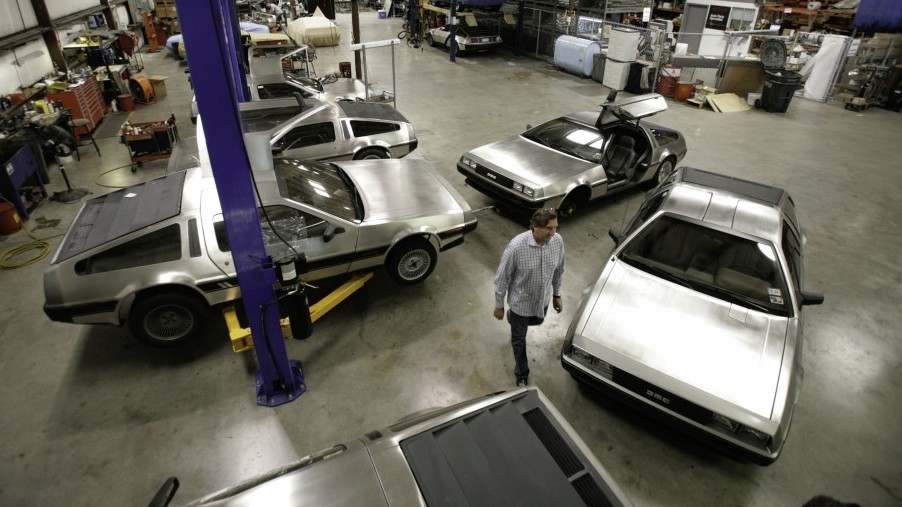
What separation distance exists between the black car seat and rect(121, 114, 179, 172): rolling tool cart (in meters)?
7.55

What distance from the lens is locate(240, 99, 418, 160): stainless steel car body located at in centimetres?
670

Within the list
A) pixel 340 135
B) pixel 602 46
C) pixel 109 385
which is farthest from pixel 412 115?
pixel 109 385

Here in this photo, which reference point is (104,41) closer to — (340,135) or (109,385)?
(340,135)

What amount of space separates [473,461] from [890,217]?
8.64 m

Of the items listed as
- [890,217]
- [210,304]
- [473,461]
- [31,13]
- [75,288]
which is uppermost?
[31,13]

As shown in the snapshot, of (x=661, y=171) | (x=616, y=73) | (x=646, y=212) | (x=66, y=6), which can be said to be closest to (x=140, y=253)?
(x=646, y=212)

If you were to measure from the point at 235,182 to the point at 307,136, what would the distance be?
4.18 m

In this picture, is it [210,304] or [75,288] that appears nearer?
[75,288]

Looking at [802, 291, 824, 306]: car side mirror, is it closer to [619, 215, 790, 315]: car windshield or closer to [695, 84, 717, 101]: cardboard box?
[619, 215, 790, 315]: car windshield

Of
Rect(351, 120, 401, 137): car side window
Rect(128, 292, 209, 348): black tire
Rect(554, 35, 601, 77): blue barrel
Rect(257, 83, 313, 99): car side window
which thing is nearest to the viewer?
Rect(128, 292, 209, 348): black tire

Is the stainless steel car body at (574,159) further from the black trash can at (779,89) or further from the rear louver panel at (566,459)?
the black trash can at (779,89)

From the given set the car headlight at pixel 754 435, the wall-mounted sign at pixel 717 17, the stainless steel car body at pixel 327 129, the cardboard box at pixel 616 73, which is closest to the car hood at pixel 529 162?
the stainless steel car body at pixel 327 129

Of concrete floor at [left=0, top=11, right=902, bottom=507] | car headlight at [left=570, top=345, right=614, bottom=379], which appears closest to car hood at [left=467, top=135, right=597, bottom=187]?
concrete floor at [left=0, top=11, right=902, bottom=507]

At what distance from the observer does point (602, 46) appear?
14555mm
